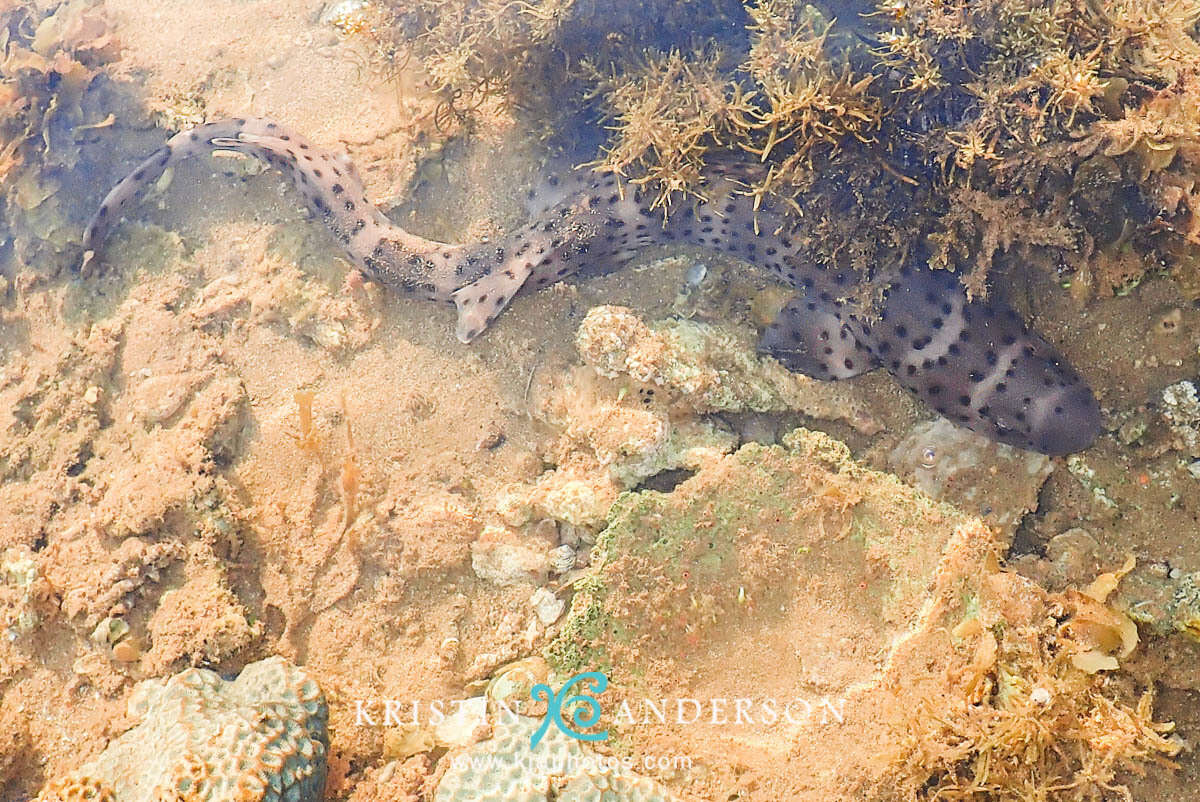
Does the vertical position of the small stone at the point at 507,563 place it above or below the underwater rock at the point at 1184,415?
below

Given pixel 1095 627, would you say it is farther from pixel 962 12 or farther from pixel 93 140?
pixel 93 140

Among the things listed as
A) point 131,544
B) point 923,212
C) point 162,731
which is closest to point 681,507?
point 923,212

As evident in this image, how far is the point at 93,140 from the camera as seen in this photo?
6.60m

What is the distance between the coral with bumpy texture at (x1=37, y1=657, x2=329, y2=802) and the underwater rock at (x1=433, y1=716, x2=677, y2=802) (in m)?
0.80

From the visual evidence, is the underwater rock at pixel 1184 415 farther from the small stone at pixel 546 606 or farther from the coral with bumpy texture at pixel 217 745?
the coral with bumpy texture at pixel 217 745

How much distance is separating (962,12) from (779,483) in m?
2.78

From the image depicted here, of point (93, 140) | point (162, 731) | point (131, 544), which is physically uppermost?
point (93, 140)

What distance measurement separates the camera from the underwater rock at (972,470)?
15.1 feet

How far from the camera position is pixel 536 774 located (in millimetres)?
3951

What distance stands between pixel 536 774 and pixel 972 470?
10.5 feet

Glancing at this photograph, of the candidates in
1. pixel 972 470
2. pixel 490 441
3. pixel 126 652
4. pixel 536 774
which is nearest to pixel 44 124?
pixel 126 652

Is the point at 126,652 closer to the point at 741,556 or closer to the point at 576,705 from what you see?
the point at 576,705

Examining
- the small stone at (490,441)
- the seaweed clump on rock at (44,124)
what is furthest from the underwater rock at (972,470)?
the seaweed clump on rock at (44,124)

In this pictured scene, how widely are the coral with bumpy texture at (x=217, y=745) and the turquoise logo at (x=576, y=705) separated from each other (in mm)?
1213
